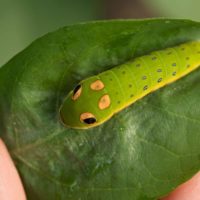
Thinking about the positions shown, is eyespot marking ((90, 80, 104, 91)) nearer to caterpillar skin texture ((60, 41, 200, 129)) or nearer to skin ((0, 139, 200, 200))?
caterpillar skin texture ((60, 41, 200, 129))

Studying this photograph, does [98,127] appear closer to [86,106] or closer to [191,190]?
[86,106]

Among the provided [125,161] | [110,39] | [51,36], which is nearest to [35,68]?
[51,36]

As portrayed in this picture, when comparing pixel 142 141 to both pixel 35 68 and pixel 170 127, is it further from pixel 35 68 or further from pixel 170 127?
pixel 35 68

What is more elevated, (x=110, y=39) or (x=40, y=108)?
(x=110, y=39)

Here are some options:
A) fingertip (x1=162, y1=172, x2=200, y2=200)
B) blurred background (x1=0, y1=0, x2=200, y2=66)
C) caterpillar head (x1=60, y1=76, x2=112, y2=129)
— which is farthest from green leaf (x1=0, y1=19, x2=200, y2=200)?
blurred background (x1=0, y1=0, x2=200, y2=66)

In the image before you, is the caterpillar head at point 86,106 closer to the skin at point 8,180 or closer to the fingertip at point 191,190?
the skin at point 8,180

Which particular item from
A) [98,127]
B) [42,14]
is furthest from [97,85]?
[42,14]
